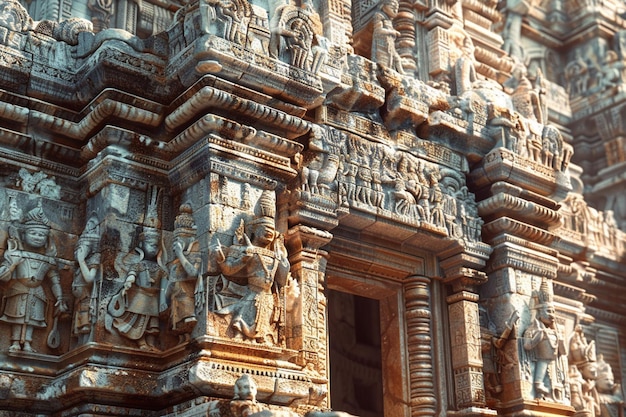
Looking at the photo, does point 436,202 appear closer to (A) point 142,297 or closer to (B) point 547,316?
(B) point 547,316

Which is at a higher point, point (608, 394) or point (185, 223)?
point (185, 223)

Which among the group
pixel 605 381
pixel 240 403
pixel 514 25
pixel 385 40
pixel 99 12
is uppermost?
pixel 514 25

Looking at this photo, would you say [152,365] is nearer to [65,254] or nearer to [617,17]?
[65,254]

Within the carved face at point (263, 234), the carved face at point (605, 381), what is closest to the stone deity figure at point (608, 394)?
the carved face at point (605, 381)

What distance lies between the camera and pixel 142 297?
374 inches

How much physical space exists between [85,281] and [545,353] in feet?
20.2

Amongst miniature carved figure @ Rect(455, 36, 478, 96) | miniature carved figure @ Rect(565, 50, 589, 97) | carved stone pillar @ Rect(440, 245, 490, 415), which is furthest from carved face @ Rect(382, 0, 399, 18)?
miniature carved figure @ Rect(565, 50, 589, 97)

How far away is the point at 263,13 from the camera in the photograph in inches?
419

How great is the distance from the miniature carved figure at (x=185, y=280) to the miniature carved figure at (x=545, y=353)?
16.5ft

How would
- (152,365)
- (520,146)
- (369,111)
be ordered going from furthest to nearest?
(520,146)
(369,111)
(152,365)

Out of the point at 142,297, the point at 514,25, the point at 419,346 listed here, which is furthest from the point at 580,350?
the point at 514,25

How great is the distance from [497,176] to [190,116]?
4.75 metres

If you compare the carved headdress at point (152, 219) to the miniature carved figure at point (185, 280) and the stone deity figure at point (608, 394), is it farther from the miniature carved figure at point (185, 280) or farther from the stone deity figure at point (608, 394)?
the stone deity figure at point (608, 394)

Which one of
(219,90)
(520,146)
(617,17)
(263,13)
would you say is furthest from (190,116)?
(617,17)
